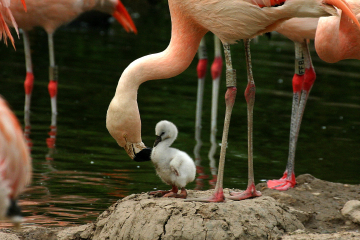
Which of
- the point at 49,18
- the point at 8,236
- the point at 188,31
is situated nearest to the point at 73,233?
the point at 8,236

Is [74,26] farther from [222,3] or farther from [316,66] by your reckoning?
[222,3]

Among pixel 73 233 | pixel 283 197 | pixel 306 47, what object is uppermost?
pixel 306 47

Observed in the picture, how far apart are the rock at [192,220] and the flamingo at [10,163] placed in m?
1.47

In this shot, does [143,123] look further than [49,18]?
Yes

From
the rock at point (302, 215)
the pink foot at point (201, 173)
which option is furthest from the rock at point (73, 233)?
the pink foot at point (201, 173)

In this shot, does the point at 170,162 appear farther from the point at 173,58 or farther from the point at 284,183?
the point at 284,183

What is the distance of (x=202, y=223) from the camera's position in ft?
14.9

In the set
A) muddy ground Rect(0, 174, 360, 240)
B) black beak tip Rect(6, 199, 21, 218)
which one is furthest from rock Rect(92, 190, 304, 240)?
black beak tip Rect(6, 199, 21, 218)

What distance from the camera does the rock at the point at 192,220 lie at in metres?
4.53

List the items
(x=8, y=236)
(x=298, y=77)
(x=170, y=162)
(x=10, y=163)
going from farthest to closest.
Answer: (x=298, y=77)
(x=170, y=162)
(x=8, y=236)
(x=10, y=163)

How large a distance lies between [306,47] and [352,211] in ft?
6.52

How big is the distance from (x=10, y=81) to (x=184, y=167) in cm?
744

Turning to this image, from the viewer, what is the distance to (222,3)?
4.79 meters

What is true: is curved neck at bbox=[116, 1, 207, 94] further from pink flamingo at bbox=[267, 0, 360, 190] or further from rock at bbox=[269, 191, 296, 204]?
rock at bbox=[269, 191, 296, 204]
